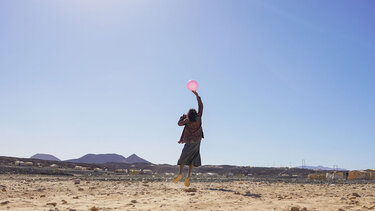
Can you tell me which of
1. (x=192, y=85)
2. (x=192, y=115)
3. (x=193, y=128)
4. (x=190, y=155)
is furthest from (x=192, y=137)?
(x=192, y=85)

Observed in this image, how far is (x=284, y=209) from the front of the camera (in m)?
5.67

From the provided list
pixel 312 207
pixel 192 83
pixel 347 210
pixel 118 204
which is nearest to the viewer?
pixel 347 210

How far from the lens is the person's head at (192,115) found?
405 inches

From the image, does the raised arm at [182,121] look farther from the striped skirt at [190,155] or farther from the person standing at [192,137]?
the striped skirt at [190,155]

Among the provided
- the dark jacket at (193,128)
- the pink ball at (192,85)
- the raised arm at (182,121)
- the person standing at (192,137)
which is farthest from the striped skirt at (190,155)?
the pink ball at (192,85)

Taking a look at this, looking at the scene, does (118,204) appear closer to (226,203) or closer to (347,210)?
(226,203)

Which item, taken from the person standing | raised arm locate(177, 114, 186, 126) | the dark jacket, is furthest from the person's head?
raised arm locate(177, 114, 186, 126)

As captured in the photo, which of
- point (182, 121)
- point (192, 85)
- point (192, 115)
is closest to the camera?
point (192, 85)

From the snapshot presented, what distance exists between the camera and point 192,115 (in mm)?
10328

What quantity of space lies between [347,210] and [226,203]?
2.31 metres

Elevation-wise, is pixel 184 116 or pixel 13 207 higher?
pixel 184 116

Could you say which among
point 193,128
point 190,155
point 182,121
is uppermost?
point 182,121

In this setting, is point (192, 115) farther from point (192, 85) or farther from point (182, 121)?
point (192, 85)

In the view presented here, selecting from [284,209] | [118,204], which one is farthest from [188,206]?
[284,209]
